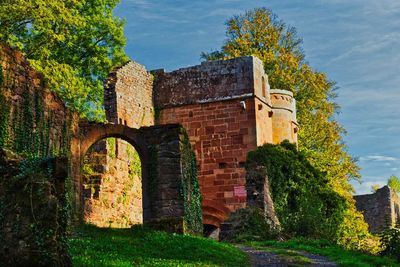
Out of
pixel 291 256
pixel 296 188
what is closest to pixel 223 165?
pixel 296 188

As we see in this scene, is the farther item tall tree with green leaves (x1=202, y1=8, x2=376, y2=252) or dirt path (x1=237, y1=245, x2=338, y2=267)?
tall tree with green leaves (x1=202, y1=8, x2=376, y2=252)

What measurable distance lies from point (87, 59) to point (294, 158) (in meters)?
9.19

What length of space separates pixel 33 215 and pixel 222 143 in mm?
18576

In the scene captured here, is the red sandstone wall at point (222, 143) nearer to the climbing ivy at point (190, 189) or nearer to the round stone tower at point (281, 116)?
the round stone tower at point (281, 116)

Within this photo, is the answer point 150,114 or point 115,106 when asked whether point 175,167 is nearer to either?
point 115,106

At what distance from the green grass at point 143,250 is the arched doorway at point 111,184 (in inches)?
285

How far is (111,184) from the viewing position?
78.7ft

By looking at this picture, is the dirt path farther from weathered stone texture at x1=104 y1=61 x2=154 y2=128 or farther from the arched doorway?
weathered stone texture at x1=104 y1=61 x2=154 y2=128

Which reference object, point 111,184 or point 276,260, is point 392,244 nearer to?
point 276,260

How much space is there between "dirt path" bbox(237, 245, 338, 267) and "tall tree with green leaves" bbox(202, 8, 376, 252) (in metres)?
18.8

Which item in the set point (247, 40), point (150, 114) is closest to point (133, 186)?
point (150, 114)

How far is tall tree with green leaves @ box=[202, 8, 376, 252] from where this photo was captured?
34.5 meters

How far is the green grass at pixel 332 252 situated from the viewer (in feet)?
46.0

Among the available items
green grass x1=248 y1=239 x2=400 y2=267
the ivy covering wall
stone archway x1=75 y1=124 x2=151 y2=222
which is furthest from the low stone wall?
stone archway x1=75 y1=124 x2=151 y2=222
